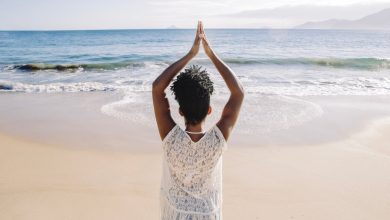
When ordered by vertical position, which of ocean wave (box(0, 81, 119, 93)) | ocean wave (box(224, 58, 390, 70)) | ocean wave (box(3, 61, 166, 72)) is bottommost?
ocean wave (box(3, 61, 166, 72))

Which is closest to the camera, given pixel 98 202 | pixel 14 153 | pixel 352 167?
pixel 98 202

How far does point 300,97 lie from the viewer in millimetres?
11141

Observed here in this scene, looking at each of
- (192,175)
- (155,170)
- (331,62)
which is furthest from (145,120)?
(331,62)

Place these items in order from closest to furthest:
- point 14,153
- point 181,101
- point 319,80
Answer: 1. point 181,101
2. point 14,153
3. point 319,80

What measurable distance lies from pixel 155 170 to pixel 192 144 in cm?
368

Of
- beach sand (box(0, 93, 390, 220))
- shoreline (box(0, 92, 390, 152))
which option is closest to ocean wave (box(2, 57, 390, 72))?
shoreline (box(0, 92, 390, 152))

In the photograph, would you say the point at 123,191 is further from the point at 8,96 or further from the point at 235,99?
the point at 8,96

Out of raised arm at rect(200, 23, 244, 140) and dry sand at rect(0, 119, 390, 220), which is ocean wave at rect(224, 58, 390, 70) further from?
raised arm at rect(200, 23, 244, 140)

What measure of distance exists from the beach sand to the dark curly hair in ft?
8.60

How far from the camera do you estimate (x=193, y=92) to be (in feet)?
5.86

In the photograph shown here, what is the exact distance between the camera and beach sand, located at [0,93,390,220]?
4332 millimetres

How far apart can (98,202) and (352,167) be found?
3.52 meters

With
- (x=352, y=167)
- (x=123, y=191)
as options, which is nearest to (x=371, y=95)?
(x=352, y=167)

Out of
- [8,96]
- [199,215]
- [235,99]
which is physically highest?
[235,99]
